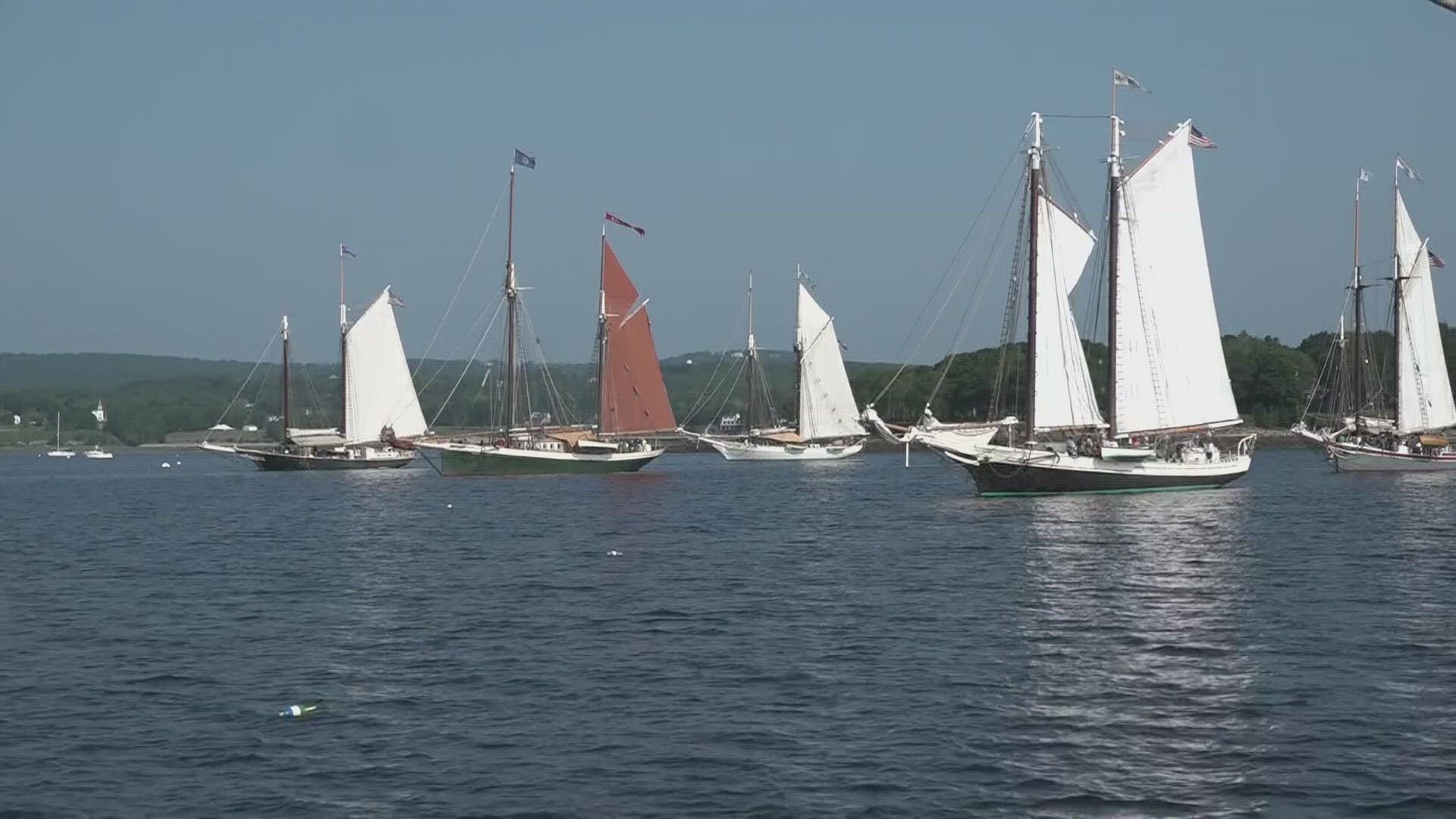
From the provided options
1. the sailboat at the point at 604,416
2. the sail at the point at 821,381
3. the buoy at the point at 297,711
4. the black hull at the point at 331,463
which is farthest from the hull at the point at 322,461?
the buoy at the point at 297,711

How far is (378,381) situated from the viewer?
394 feet

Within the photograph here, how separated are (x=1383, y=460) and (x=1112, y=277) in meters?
36.3

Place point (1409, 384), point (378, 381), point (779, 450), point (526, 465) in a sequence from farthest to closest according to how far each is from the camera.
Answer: point (779, 450), point (378, 381), point (526, 465), point (1409, 384)

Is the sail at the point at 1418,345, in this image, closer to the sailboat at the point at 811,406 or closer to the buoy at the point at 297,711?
the sailboat at the point at 811,406

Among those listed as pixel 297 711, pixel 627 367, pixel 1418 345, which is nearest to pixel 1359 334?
pixel 1418 345

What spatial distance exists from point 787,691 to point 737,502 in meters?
55.2

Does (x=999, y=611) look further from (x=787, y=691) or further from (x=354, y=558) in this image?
(x=354, y=558)

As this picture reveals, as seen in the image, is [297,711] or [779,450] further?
[779,450]

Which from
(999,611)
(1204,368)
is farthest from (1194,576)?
(1204,368)

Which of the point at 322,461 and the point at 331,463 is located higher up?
the point at 322,461

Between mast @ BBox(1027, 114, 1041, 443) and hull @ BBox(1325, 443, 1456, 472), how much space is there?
3778 centimetres

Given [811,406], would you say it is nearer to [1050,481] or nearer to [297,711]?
[1050,481]

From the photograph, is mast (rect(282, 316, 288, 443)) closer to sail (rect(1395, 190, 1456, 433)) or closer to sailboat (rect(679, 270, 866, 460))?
sailboat (rect(679, 270, 866, 460))

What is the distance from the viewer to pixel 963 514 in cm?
6191
